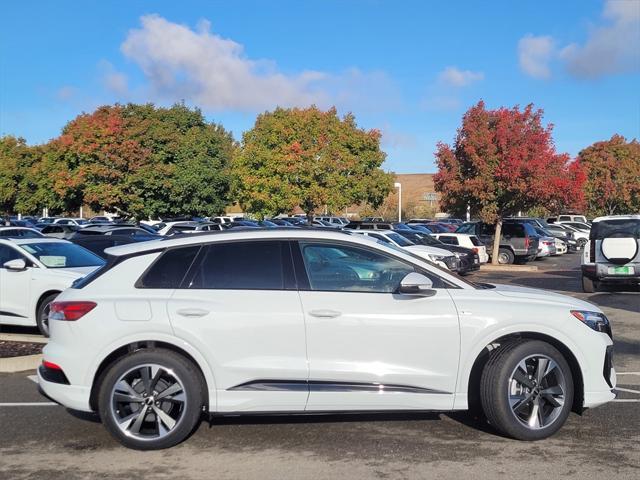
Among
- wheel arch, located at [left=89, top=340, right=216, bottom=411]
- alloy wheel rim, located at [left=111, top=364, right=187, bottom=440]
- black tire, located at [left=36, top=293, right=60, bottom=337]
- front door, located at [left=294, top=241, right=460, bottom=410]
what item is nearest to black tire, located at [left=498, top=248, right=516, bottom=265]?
black tire, located at [left=36, top=293, right=60, bottom=337]

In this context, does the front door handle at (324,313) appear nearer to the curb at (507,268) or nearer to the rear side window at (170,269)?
the rear side window at (170,269)

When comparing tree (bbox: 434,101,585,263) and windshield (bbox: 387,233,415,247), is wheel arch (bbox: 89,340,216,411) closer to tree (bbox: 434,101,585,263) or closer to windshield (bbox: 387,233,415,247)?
windshield (bbox: 387,233,415,247)

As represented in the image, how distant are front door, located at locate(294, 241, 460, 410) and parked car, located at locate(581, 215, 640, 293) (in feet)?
35.6

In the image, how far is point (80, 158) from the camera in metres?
32.9

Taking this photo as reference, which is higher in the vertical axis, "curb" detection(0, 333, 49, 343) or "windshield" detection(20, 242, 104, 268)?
"windshield" detection(20, 242, 104, 268)

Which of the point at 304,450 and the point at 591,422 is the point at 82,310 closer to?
the point at 304,450

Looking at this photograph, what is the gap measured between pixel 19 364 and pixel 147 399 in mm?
3553

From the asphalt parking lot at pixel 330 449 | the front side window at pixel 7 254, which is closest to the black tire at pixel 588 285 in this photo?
the asphalt parking lot at pixel 330 449

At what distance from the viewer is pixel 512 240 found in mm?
26328

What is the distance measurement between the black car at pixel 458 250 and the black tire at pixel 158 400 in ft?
51.4

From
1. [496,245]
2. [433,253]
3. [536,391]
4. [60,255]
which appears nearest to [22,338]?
[60,255]

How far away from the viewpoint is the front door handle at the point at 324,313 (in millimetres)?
5059

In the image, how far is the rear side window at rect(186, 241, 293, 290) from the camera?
524 cm

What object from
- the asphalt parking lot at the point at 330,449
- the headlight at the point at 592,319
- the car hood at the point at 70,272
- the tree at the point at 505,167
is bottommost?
the asphalt parking lot at the point at 330,449
